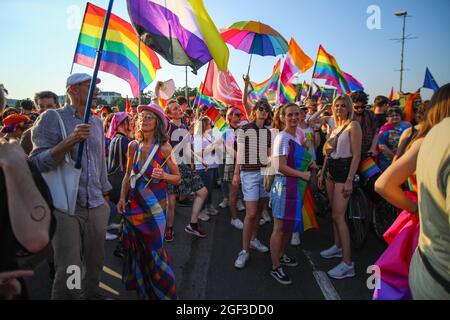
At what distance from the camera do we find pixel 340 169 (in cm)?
337

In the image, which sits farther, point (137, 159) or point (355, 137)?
point (355, 137)

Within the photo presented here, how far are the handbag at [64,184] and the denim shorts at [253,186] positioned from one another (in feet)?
6.68

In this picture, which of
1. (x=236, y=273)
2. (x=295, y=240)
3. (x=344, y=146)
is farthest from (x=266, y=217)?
(x=344, y=146)

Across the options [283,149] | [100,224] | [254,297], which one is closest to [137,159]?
[100,224]

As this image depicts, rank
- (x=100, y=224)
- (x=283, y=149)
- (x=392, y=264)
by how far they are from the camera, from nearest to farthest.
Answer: (x=392, y=264) → (x=100, y=224) → (x=283, y=149)

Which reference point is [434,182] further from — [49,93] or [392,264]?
[49,93]

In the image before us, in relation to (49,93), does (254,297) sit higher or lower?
lower

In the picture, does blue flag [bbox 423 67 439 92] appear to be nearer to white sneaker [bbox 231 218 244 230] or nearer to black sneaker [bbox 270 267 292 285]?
white sneaker [bbox 231 218 244 230]

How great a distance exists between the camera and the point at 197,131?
5121mm

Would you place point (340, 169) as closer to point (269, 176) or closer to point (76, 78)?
point (269, 176)

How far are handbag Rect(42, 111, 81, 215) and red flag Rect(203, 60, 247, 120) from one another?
3.97m

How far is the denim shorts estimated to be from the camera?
3.61 m

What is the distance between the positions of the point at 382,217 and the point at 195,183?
2.89 metres
